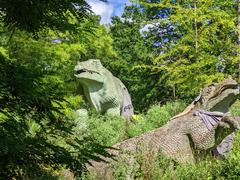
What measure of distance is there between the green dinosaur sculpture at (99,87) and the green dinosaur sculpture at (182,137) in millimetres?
7445

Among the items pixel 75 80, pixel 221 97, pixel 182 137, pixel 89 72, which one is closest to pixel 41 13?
pixel 182 137

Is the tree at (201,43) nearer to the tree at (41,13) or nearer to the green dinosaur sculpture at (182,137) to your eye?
the green dinosaur sculpture at (182,137)

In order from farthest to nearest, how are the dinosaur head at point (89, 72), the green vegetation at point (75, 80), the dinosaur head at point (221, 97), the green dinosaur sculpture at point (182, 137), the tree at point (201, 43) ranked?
the tree at point (201, 43) < the dinosaur head at point (89, 72) < the dinosaur head at point (221, 97) < the green dinosaur sculpture at point (182, 137) < the green vegetation at point (75, 80)

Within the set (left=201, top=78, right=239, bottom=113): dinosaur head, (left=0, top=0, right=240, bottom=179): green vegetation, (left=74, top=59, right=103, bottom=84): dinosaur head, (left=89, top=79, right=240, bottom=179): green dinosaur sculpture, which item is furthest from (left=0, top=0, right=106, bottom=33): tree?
(left=74, top=59, right=103, bottom=84): dinosaur head

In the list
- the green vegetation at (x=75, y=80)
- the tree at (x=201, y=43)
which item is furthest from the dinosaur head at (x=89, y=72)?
the tree at (x=201, y=43)

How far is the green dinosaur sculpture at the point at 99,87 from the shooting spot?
15.1 meters

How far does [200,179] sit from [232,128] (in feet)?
4.09

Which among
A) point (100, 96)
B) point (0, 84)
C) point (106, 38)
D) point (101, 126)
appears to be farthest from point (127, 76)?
point (0, 84)

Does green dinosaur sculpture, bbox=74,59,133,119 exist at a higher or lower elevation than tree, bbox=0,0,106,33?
higher

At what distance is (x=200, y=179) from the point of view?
6500mm

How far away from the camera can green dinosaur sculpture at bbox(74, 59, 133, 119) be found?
15125mm

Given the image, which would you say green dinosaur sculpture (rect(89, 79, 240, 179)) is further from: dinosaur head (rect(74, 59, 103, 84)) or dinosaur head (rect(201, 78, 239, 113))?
dinosaur head (rect(74, 59, 103, 84))

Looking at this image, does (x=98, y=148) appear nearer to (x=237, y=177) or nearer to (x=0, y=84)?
(x=0, y=84)

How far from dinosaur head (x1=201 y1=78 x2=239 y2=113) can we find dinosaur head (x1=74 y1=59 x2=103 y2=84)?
7278mm
